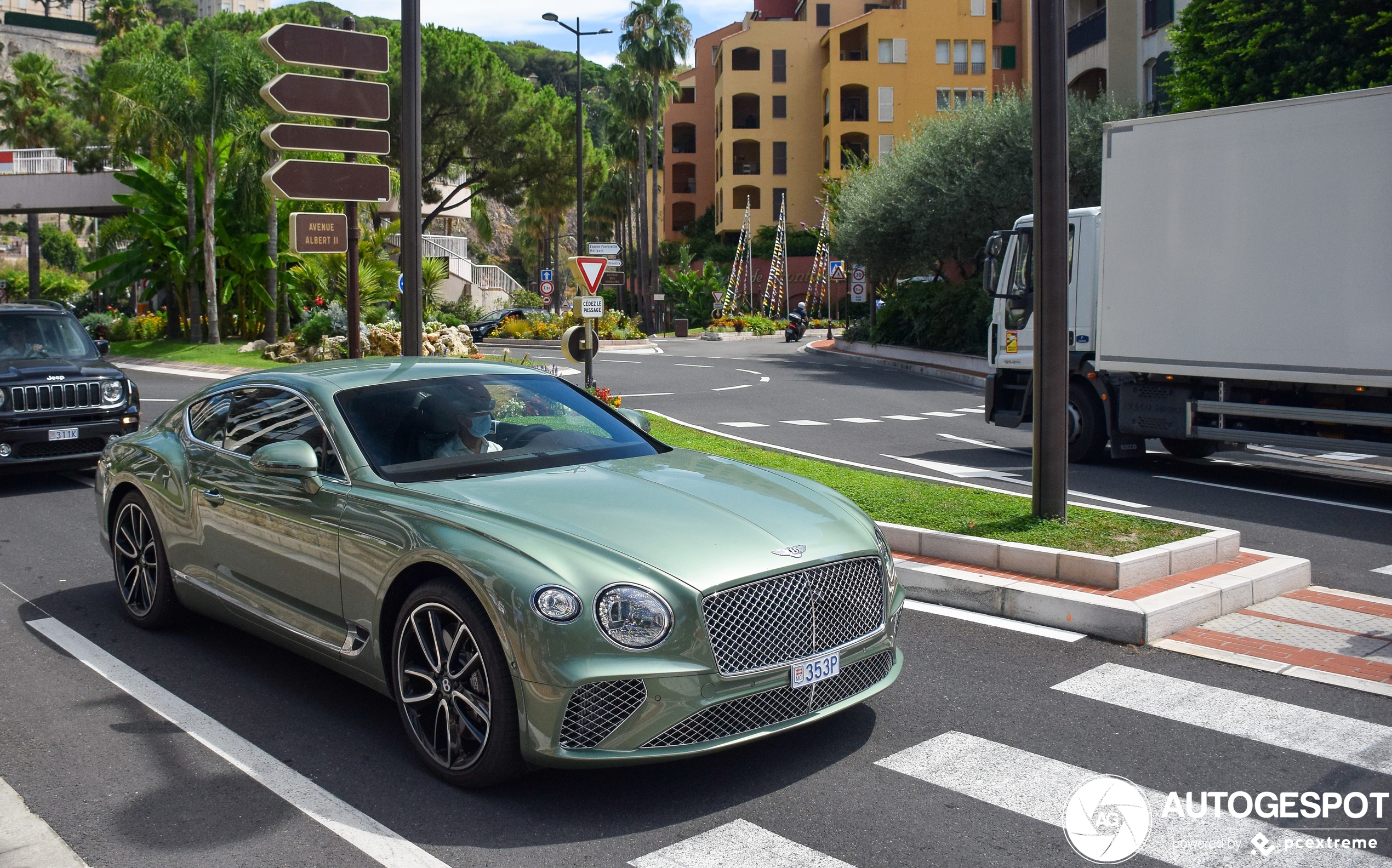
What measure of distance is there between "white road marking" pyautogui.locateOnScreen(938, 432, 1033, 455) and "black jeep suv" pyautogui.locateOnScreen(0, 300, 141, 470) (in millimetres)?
10187

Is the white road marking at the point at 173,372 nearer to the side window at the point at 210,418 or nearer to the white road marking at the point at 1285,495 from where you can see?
the white road marking at the point at 1285,495

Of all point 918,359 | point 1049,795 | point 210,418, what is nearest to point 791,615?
point 1049,795

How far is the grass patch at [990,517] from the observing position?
734 cm

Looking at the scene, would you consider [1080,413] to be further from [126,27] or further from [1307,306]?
[126,27]

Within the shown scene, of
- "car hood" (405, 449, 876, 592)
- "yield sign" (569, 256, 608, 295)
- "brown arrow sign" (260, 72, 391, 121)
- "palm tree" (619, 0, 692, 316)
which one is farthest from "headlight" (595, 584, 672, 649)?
"palm tree" (619, 0, 692, 316)

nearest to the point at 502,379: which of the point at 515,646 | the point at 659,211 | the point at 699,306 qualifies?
the point at 515,646

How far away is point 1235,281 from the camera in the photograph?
1182 cm

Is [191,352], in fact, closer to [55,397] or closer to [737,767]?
[55,397]

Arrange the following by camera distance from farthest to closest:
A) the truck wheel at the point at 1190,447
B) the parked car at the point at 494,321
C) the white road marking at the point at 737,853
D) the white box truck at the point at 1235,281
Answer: the parked car at the point at 494,321, the truck wheel at the point at 1190,447, the white box truck at the point at 1235,281, the white road marking at the point at 737,853

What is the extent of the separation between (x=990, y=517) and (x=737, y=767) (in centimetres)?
419

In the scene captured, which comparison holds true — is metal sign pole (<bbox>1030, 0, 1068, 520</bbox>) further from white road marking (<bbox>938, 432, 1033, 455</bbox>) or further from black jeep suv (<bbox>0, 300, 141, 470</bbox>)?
black jeep suv (<bbox>0, 300, 141, 470</bbox>)

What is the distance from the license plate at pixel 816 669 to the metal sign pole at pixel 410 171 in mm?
7111

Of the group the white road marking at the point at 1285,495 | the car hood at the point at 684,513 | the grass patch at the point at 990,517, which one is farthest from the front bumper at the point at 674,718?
the white road marking at the point at 1285,495

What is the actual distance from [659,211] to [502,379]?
8875 cm
